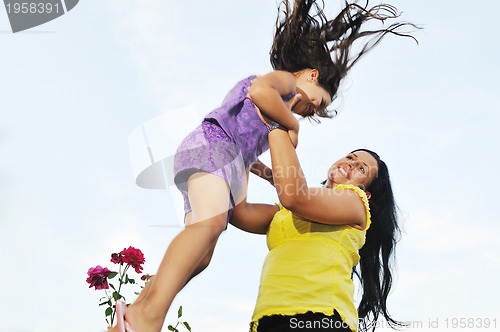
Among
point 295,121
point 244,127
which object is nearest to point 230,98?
point 244,127

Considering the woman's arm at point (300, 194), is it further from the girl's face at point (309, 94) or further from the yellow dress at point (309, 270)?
the girl's face at point (309, 94)

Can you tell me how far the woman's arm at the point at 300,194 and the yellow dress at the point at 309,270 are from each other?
115 millimetres

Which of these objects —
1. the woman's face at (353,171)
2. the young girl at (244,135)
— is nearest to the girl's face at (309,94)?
the young girl at (244,135)

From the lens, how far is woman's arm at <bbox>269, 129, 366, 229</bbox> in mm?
2580

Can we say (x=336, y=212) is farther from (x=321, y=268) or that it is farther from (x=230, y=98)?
(x=230, y=98)

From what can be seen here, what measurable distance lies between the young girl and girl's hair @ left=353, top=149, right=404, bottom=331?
502 millimetres

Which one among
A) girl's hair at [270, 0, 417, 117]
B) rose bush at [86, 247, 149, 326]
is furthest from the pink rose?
girl's hair at [270, 0, 417, 117]

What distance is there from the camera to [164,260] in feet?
8.04

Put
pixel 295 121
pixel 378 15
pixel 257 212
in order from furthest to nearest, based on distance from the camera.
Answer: pixel 378 15
pixel 257 212
pixel 295 121

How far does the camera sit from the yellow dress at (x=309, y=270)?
9.01ft

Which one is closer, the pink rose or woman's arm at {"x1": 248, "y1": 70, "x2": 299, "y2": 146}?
woman's arm at {"x1": 248, "y1": 70, "x2": 299, "y2": 146}

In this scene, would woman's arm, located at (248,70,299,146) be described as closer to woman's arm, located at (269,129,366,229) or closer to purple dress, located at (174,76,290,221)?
woman's arm, located at (269,129,366,229)

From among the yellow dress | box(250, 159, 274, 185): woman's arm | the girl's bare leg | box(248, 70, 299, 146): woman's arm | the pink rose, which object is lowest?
the yellow dress

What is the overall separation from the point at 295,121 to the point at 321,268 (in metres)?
0.65
